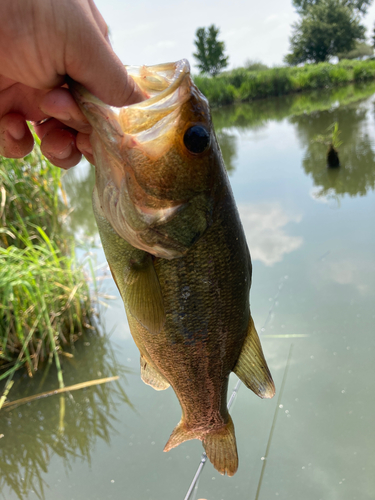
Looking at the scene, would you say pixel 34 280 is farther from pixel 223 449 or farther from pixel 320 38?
pixel 320 38

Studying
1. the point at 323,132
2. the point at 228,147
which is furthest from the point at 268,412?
the point at 323,132

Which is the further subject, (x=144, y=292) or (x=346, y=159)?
(x=346, y=159)

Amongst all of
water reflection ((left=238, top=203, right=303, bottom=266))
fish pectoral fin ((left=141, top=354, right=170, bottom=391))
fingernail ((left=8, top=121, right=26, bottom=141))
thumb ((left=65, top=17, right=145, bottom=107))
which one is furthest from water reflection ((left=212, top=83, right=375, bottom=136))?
thumb ((left=65, top=17, right=145, bottom=107))

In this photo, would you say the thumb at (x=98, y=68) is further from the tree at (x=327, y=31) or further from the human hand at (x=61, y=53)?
the tree at (x=327, y=31)

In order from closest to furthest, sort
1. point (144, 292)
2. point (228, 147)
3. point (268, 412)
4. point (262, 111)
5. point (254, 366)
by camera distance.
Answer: point (144, 292), point (254, 366), point (268, 412), point (228, 147), point (262, 111)

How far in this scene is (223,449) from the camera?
1.56 meters

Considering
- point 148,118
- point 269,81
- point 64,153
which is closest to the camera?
point 148,118

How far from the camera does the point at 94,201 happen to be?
125cm

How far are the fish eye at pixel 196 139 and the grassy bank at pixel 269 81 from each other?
78.5ft

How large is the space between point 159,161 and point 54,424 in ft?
10.9

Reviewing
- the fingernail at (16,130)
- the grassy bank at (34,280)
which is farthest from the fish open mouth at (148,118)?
the grassy bank at (34,280)

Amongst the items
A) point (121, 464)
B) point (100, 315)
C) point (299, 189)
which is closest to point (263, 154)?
point (299, 189)

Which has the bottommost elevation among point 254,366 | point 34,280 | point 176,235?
point 34,280

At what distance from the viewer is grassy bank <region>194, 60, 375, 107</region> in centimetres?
2534
